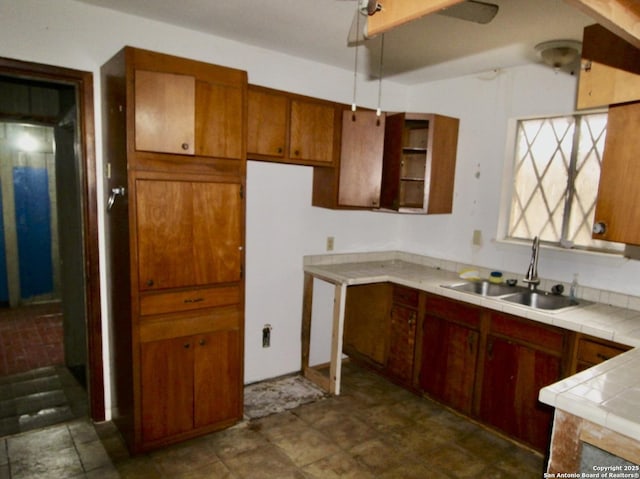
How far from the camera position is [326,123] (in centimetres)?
311

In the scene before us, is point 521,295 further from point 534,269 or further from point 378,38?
point 378,38

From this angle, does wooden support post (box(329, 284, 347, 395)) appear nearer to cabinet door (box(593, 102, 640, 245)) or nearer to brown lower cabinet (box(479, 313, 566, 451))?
brown lower cabinet (box(479, 313, 566, 451))

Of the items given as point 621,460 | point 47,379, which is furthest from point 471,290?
point 47,379

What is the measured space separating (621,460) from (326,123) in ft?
8.27

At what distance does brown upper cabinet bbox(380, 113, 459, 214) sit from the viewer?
10.5 feet

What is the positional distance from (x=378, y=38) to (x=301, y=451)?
8.23ft

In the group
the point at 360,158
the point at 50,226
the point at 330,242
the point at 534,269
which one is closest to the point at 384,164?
the point at 360,158

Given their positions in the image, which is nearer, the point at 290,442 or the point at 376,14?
the point at 376,14

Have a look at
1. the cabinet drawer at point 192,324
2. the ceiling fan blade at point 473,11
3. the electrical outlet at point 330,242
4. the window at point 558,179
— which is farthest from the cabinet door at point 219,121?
the window at point 558,179

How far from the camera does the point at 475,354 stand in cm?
271

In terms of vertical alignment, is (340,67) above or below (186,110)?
above

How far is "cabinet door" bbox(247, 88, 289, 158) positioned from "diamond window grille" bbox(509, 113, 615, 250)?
5.53ft

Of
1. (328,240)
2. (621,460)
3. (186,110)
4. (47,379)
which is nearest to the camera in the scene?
(621,460)

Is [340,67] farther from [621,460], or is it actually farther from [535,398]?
[621,460]
